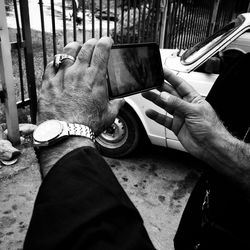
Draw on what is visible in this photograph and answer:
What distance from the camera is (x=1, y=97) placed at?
3.24 m

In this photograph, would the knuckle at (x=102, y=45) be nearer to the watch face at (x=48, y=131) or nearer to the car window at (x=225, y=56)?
the watch face at (x=48, y=131)

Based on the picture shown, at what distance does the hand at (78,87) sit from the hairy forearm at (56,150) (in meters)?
0.09

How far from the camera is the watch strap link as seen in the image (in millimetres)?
958

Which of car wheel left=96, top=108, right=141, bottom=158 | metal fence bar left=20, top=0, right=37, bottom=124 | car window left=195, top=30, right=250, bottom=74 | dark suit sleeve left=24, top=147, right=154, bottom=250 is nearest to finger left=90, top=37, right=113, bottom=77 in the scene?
dark suit sleeve left=24, top=147, right=154, bottom=250

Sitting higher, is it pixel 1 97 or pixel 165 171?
pixel 1 97

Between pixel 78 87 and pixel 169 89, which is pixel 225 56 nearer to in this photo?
pixel 169 89

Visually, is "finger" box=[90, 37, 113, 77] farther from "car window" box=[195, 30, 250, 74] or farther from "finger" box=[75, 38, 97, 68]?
"car window" box=[195, 30, 250, 74]

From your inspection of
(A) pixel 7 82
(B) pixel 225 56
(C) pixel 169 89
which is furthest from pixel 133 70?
(B) pixel 225 56

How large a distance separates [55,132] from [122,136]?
266cm

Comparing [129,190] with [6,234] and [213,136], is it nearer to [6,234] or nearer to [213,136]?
[6,234]

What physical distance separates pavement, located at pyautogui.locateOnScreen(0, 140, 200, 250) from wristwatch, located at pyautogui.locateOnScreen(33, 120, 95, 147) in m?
1.75

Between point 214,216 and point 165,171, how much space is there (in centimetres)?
220

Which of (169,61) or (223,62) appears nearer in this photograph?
(223,62)

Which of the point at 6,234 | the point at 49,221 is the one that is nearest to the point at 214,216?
the point at 49,221
